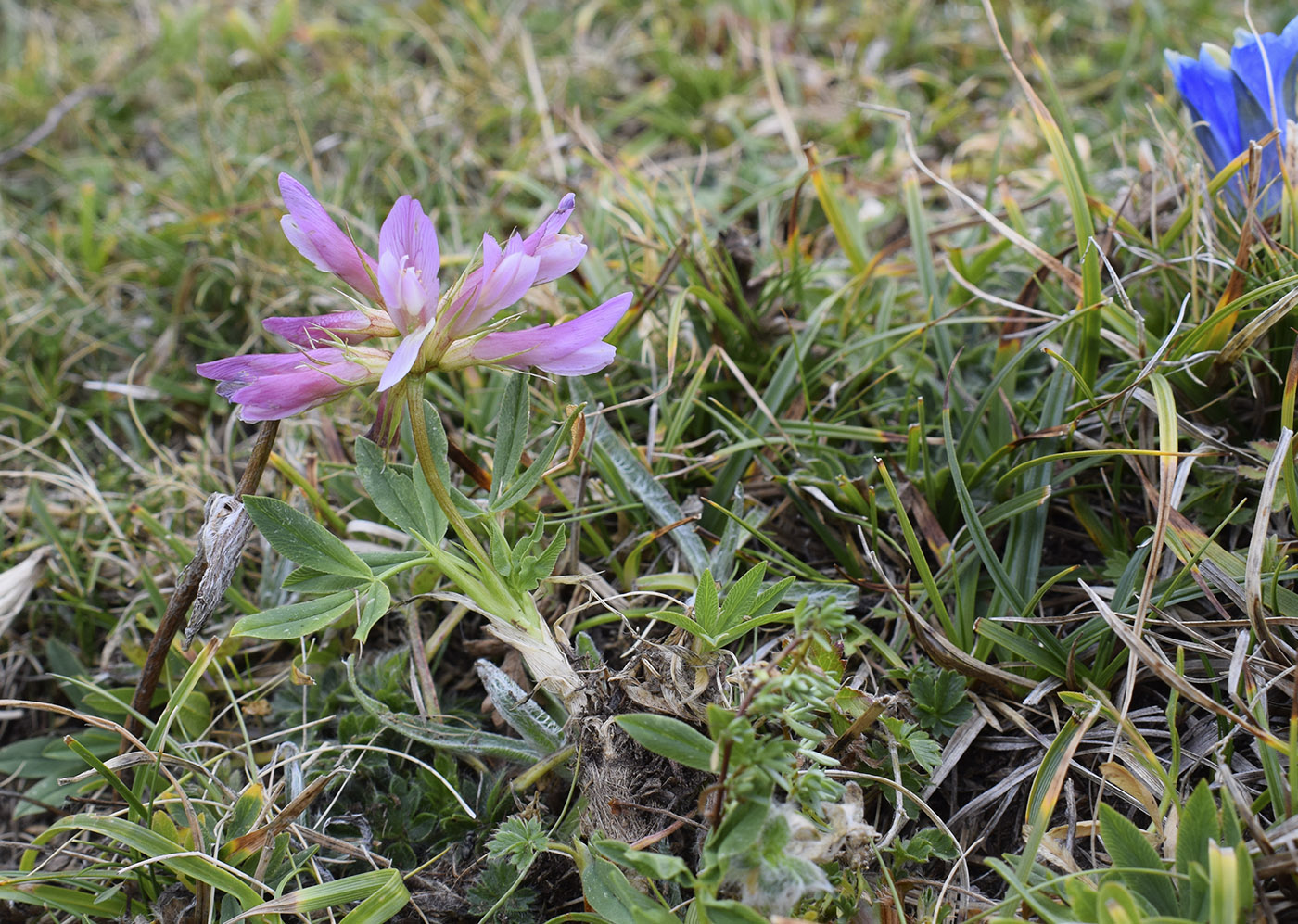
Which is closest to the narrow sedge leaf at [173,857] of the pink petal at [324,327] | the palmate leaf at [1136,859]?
the pink petal at [324,327]

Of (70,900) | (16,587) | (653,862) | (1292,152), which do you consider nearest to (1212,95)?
(1292,152)

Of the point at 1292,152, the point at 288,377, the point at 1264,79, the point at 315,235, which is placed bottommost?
the point at 1292,152

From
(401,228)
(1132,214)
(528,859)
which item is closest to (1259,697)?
(528,859)

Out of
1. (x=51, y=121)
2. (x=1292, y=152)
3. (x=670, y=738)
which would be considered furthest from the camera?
(x=51, y=121)

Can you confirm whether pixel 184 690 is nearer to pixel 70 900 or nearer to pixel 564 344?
pixel 70 900

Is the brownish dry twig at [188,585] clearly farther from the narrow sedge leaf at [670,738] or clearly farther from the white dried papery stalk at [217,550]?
the narrow sedge leaf at [670,738]

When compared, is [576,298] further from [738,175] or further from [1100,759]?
[1100,759]
